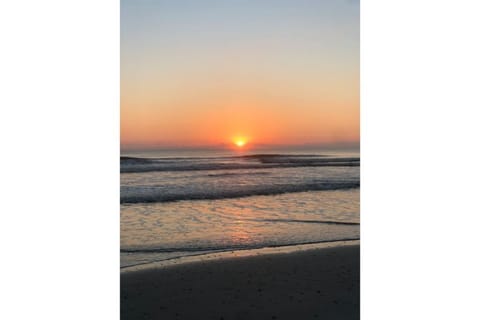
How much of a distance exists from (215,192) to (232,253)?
408cm

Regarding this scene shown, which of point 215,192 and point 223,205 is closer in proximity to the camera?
point 223,205

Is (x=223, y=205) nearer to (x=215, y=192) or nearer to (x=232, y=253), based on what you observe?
(x=215, y=192)

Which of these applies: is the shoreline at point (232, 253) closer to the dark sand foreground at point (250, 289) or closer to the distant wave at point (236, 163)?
the dark sand foreground at point (250, 289)

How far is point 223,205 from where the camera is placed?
641cm

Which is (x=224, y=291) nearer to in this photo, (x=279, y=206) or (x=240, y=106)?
(x=279, y=206)

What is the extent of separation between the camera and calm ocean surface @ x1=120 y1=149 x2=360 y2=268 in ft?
13.5

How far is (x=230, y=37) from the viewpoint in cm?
541

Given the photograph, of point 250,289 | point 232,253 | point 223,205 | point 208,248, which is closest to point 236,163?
point 223,205

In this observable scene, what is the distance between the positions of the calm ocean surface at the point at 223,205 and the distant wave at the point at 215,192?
2 centimetres

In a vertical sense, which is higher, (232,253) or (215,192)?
(215,192)

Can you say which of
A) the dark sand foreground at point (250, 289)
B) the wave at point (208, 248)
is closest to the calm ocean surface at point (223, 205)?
the wave at point (208, 248)

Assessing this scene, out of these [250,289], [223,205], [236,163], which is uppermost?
[236,163]
